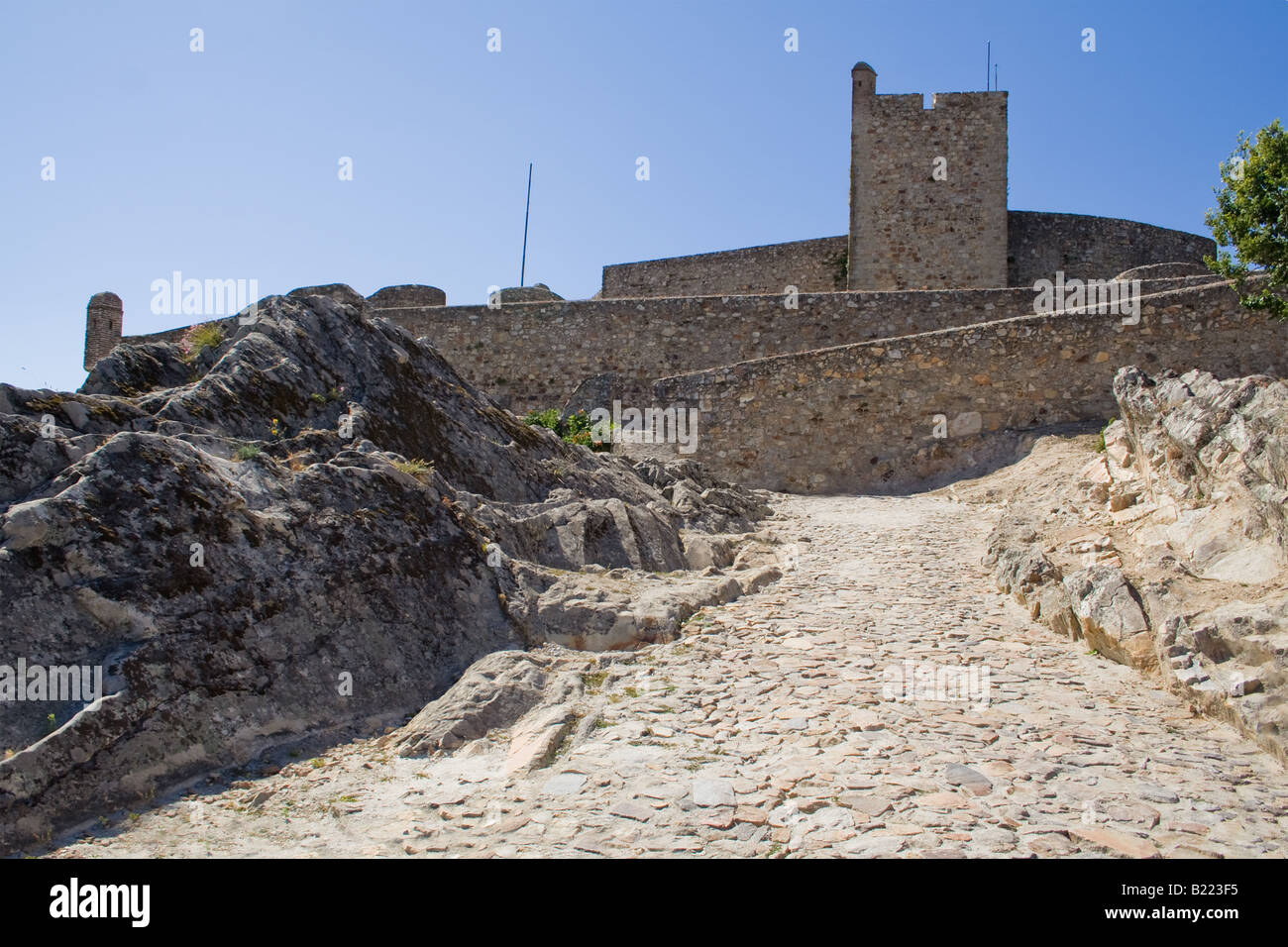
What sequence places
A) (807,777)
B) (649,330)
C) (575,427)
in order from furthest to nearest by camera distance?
1. (649,330)
2. (575,427)
3. (807,777)

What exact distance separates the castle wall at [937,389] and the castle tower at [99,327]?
19547 mm

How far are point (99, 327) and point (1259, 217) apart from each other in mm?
27670

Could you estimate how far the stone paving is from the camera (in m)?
3.51

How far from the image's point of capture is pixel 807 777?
4.07 meters

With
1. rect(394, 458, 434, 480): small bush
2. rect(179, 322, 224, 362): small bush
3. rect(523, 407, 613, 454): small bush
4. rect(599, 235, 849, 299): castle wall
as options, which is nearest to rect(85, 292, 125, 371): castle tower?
rect(599, 235, 849, 299): castle wall

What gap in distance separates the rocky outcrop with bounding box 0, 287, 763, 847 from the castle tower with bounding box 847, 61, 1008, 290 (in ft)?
56.9

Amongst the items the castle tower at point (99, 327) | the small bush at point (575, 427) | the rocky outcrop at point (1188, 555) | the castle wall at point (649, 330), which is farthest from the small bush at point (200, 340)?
the castle tower at point (99, 327)

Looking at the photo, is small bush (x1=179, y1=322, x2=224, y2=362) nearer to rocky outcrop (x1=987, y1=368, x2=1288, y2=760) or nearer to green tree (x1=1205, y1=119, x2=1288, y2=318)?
rocky outcrop (x1=987, y1=368, x2=1288, y2=760)

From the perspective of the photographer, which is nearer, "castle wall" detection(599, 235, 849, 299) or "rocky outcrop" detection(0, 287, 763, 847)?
"rocky outcrop" detection(0, 287, 763, 847)

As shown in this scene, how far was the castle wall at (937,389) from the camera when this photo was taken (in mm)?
12508

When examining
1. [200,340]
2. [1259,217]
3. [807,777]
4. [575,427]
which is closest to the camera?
[807,777]

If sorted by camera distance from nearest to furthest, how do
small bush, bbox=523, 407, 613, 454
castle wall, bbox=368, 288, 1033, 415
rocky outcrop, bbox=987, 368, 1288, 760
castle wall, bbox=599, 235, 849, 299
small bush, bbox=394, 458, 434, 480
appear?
rocky outcrop, bbox=987, 368, 1288, 760
small bush, bbox=394, 458, 434, 480
small bush, bbox=523, 407, 613, 454
castle wall, bbox=368, 288, 1033, 415
castle wall, bbox=599, 235, 849, 299

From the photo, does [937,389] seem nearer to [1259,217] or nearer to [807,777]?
[1259,217]

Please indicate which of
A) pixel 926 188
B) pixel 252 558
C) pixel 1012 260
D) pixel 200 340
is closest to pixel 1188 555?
pixel 252 558
